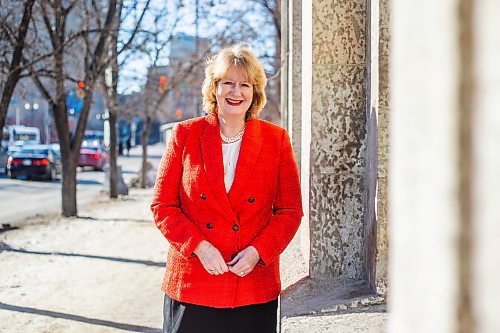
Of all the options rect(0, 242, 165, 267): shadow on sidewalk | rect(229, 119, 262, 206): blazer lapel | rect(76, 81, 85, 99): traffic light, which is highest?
rect(76, 81, 85, 99): traffic light

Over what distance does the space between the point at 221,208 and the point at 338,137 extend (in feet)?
6.92

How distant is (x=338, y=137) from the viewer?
492cm

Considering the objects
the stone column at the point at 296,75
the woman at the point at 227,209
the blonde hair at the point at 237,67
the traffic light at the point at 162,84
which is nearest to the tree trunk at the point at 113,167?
the traffic light at the point at 162,84

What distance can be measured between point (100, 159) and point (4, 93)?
28.3m

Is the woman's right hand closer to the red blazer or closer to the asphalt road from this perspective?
the red blazer

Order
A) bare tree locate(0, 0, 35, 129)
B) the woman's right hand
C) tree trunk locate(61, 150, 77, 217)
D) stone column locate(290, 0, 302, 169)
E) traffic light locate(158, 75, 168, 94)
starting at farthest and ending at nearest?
traffic light locate(158, 75, 168, 94) < tree trunk locate(61, 150, 77, 217) < bare tree locate(0, 0, 35, 129) < stone column locate(290, 0, 302, 169) < the woman's right hand

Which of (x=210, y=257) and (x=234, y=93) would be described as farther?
(x=234, y=93)

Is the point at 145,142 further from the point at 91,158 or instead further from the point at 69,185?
the point at 91,158

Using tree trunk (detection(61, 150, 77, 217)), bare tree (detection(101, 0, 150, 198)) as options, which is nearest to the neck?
bare tree (detection(101, 0, 150, 198))

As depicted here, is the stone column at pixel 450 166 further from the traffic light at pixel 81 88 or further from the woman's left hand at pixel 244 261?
the traffic light at pixel 81 88

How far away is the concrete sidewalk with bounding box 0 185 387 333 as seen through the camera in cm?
521

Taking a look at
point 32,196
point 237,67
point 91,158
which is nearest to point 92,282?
point 237,67

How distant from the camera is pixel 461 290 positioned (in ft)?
2.31

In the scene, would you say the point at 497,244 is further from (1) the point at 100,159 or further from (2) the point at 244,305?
(1) the point at 100,159
